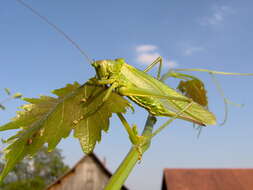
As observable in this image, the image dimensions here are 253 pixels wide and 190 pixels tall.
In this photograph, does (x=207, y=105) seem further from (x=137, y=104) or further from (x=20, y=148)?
(x=20, y=148)

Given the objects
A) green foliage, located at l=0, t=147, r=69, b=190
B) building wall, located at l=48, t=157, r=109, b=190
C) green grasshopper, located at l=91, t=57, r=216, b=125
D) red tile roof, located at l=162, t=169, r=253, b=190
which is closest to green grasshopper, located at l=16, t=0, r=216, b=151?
green grasshopper, located at l=91, t=57, r=216, b=125

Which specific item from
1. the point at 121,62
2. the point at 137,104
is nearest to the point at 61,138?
the point at 137,104

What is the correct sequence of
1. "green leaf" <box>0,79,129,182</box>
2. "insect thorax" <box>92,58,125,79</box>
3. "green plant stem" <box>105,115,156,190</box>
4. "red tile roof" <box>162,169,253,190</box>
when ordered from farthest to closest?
"red tile roof" <box>162,169,253,190</box> → "insect thorax" <box>92,58,125,79</box> → "green leaf" <box>0,79,129,182</box> → "green plant stem" <box>105,115,156,190</box>

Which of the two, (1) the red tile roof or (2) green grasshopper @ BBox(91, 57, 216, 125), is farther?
(1) the red tile roof

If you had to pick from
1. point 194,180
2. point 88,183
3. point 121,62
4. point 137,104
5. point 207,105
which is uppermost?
point 121,62

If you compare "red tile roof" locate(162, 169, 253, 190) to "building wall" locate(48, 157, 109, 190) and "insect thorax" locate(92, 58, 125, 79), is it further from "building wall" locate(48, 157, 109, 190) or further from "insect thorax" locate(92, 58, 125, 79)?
"building wall" locate(48, 157, 109, 190)

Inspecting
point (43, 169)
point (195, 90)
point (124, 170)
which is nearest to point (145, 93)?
point (195, 90)
